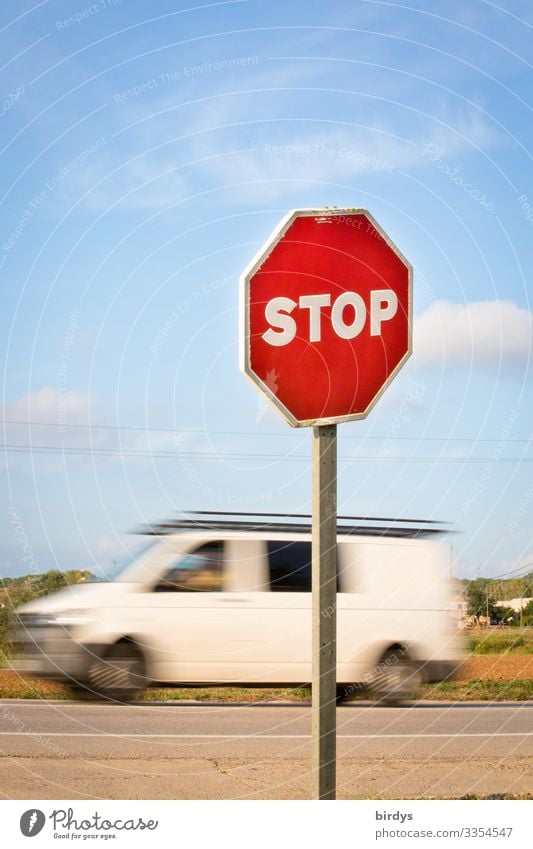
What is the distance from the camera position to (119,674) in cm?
1118

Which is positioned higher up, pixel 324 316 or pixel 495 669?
pixel 324 316

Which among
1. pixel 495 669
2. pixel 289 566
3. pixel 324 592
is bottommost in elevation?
pixel 495 669

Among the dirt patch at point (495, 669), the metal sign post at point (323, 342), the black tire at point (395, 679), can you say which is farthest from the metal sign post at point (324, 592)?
the dirt patch at point (495, 669)

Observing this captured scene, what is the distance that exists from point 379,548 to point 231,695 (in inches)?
111

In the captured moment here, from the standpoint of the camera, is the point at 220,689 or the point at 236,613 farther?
the point at 220,689

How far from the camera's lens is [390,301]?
3898 millimetres

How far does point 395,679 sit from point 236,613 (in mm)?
2187

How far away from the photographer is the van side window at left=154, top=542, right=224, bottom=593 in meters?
11.0

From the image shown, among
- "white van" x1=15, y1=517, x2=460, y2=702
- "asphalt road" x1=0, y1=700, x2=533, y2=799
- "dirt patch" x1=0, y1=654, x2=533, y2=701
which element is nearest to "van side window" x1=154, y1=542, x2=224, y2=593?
"white van" x1=15, y1=517, x2=460, y2=702

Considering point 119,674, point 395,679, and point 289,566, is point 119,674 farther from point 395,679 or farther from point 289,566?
point 395,679

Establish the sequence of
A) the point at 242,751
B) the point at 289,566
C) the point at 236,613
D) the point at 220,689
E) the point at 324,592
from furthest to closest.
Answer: the point at 220,689 → the point at 289,566 → the point at 236,613 → the point at 242,751 → the point at 324,592

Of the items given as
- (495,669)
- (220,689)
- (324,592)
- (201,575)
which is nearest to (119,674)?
(201,575)
